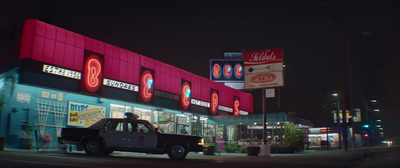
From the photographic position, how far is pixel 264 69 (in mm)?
20906

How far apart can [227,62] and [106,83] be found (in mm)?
24805

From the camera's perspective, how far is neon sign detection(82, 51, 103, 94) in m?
18.7

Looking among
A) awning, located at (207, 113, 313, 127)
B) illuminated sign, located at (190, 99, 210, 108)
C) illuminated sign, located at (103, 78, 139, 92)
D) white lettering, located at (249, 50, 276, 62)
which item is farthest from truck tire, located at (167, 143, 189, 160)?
illuminated sign, located at (190, 99, 210, 108)

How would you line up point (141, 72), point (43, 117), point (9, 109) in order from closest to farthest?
1. point (9, 109)
2. point (43, 117)
3. point (141, 72)

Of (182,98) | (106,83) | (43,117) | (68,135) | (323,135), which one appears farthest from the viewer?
(323,135)

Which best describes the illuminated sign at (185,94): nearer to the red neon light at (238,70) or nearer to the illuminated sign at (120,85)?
the illuminated sign at (120,85)

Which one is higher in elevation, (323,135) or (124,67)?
(124,67)

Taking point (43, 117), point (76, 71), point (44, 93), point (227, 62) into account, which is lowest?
point (43, 117)

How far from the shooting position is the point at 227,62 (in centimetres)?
4253

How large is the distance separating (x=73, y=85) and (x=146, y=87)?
6.22m

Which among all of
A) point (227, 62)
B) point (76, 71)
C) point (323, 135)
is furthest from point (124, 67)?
point (323, 135)

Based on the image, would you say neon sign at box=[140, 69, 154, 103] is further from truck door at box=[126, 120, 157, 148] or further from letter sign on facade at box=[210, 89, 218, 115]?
truck door at box=[126, 120, 157, 148]

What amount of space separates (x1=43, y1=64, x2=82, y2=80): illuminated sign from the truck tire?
8.68 meters

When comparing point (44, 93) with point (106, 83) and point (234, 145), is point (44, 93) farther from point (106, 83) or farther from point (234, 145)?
point (234, 145)
